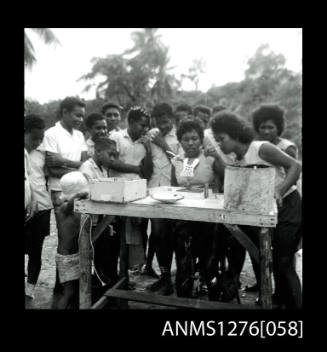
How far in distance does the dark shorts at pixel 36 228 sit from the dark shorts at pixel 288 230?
2124 mm

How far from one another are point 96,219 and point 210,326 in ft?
4.68

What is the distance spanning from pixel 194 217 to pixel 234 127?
960mm

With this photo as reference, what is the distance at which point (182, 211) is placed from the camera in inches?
106

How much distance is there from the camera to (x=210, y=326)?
2596 millimetres

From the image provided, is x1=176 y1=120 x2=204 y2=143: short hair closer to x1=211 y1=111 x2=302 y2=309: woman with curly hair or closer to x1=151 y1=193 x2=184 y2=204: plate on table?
x1=211 y1=111 x2=302 y2=309: woman with curly hair

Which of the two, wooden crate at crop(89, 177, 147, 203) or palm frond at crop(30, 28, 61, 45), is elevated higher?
palm frond at crop(30, 28, 61, 45)

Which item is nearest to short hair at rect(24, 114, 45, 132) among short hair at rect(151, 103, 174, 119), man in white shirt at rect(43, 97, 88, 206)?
man in white shirt at rect(43, 97, 88, 206)

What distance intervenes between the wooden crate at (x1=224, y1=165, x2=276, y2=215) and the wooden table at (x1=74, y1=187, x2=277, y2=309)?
0.17 feet

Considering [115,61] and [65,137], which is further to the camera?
[115,61]

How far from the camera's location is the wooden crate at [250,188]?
2.51 metres

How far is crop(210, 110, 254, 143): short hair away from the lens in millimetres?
3182

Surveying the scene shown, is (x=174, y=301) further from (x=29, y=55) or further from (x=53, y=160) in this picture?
(x=29, y=55)
